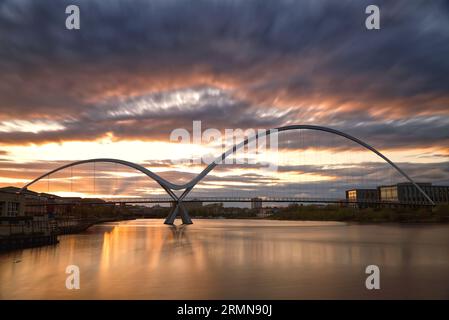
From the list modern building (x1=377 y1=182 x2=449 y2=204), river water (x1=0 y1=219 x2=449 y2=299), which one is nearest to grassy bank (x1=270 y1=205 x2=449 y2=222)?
modern building (x1=377 y1=182 x2=449 y2=204)

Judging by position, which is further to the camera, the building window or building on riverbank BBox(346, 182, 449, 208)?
building on riverbank BBox(346, 182, 449, 208)

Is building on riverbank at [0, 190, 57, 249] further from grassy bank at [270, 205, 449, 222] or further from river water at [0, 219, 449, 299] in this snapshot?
grassy bank at [270, 205, 449, 222]

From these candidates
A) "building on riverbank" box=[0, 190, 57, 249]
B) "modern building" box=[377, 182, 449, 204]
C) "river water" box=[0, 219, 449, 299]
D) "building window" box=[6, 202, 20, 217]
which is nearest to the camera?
"river water" box=[0, 219, 449, 299]

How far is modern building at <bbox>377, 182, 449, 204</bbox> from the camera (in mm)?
111125

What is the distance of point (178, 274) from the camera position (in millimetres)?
22078

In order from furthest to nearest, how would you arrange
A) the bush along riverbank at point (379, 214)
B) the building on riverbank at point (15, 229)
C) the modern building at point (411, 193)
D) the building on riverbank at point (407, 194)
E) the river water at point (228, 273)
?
the modern building at point (411, 193) → the building on riverbank at point (407, 194) → the bush along riverbank at point (379, 214) → the building on riverbank at point (15, 229) → the river water at point (228, 273)

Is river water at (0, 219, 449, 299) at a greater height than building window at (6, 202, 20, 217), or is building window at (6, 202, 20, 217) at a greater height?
building window at (6, 202, 20, 217)

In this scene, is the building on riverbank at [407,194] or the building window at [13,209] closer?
the building window at [13,209]

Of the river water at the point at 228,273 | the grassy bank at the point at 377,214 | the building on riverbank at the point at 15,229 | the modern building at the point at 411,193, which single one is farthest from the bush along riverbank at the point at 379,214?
the building on riverbank at the point at 15,229

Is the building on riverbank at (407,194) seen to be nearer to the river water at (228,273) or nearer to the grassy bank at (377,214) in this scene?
the grassy bank at (377,214)

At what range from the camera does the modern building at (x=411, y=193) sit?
11112cm
